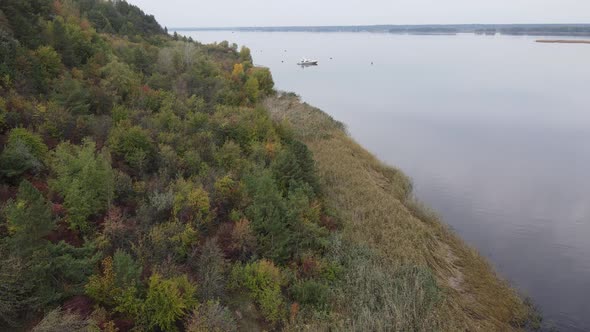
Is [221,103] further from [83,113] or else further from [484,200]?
[484,200]

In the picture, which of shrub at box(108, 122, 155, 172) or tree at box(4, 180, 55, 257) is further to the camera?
shrub at box(108, 122, 155, 172)

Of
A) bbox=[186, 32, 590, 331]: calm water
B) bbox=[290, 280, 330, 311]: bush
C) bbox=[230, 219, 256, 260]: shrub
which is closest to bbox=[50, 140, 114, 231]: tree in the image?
bbox=[230, 219, 256, 260]: shrub

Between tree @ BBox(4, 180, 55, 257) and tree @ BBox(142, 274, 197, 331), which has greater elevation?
tree @ BBox(4, 180, 55, 257)

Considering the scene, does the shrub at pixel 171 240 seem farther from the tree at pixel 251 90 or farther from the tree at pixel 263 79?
the tree at pixel 263 79

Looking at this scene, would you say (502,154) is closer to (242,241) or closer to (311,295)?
(311,295)

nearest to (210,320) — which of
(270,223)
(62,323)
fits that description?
(62,323)

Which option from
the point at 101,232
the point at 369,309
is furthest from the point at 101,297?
the point at 369,309

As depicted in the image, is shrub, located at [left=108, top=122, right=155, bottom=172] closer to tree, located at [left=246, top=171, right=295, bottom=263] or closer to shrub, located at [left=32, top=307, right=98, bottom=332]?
tree, located at [left=246, top=171, right=295, bottom=263]

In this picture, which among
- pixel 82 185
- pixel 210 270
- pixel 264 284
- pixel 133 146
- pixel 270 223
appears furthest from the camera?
pixel 133 146
